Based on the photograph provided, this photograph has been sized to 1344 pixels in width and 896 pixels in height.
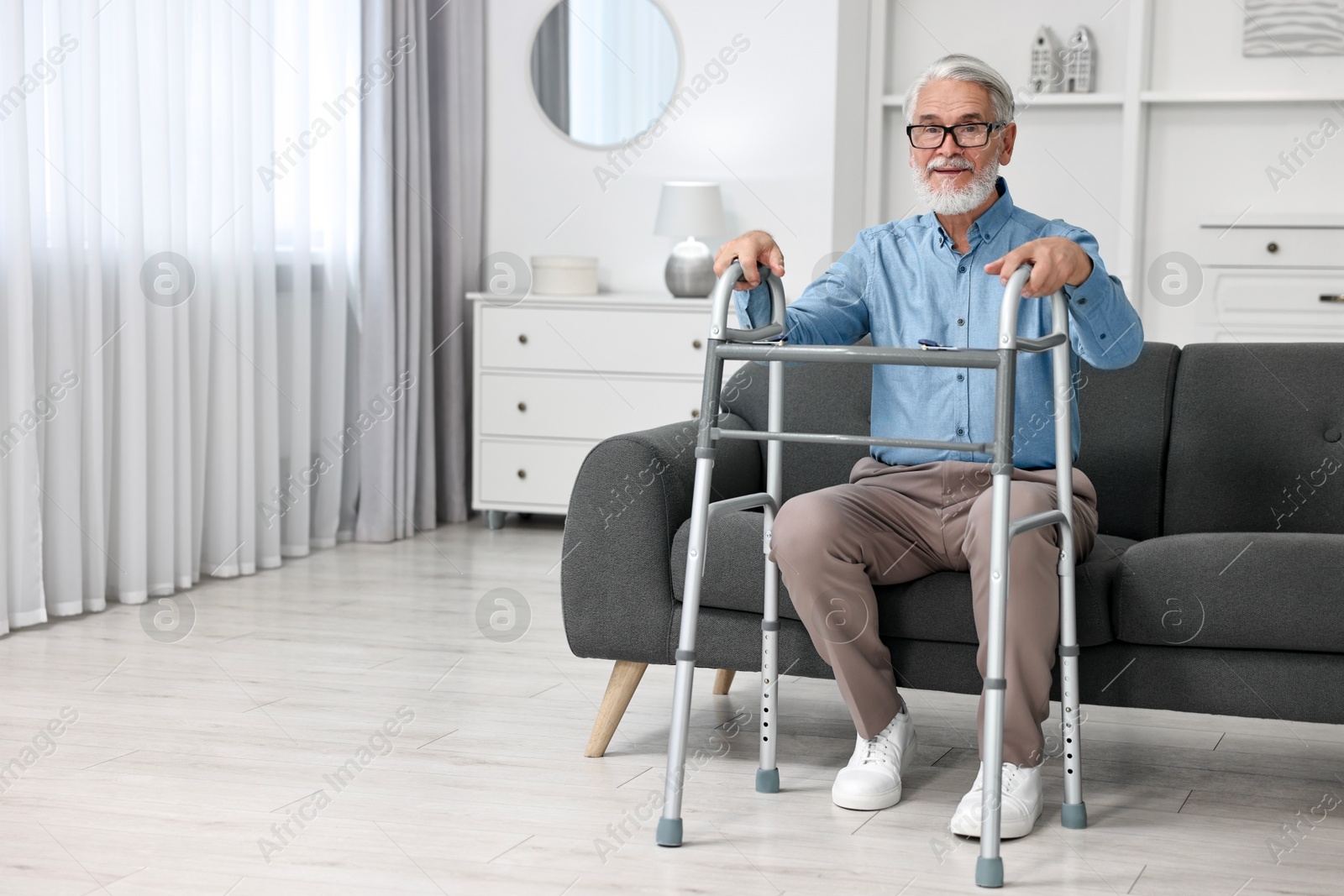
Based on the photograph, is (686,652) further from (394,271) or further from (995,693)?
(394,271)

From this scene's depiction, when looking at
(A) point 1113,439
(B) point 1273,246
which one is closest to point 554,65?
(B) point 1273,246

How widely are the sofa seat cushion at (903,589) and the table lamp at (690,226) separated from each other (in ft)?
7.23

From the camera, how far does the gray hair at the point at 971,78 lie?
2045 millimetres


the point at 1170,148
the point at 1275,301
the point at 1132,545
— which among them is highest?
the point at 1170,148

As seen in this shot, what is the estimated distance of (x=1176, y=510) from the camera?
242 cm

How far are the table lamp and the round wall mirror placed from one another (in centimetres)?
42

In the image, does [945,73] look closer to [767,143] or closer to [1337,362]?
[1337,362]

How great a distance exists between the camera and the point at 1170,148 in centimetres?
462

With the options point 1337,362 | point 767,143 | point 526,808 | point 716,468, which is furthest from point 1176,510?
point 767,143

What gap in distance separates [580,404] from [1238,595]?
2.68 metres

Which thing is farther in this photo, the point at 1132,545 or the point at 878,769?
the point at 1132,545

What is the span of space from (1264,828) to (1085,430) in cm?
76

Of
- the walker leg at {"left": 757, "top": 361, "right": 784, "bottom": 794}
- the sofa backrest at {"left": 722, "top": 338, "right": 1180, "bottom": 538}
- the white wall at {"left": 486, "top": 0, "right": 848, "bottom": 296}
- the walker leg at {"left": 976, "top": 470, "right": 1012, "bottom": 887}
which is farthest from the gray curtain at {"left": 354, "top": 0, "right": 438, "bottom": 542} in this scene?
the walker leg at {"left": 976, "top": 470, "right": 1012, "bottom": 887}

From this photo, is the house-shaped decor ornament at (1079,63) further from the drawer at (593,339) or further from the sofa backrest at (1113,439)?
the sofa backrest at (1113,439)
